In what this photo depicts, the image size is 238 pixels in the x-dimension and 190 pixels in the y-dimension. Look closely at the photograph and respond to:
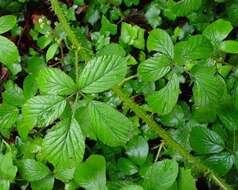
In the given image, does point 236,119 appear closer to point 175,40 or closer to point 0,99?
point 175,40

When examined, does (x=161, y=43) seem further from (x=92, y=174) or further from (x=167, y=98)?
(x=92, y=174)

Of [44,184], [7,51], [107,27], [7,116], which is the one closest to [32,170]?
[44,184]

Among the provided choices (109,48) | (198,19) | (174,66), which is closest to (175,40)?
(198,19)

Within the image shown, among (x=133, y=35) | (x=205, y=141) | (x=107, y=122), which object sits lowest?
(x=205, y=141)

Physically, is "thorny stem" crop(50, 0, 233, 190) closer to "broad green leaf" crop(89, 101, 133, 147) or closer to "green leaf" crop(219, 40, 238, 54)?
"broad green leaf" crop(89, 101, 133, 147)

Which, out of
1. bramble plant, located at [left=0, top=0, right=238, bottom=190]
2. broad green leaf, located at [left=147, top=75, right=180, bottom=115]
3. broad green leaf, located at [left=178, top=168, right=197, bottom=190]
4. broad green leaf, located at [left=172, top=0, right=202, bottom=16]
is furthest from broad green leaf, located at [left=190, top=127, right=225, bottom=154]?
broad green leaf, located at [left=172, top=0, right=202, bottom=16]

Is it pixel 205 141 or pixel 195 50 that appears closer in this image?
pixel 195 50
